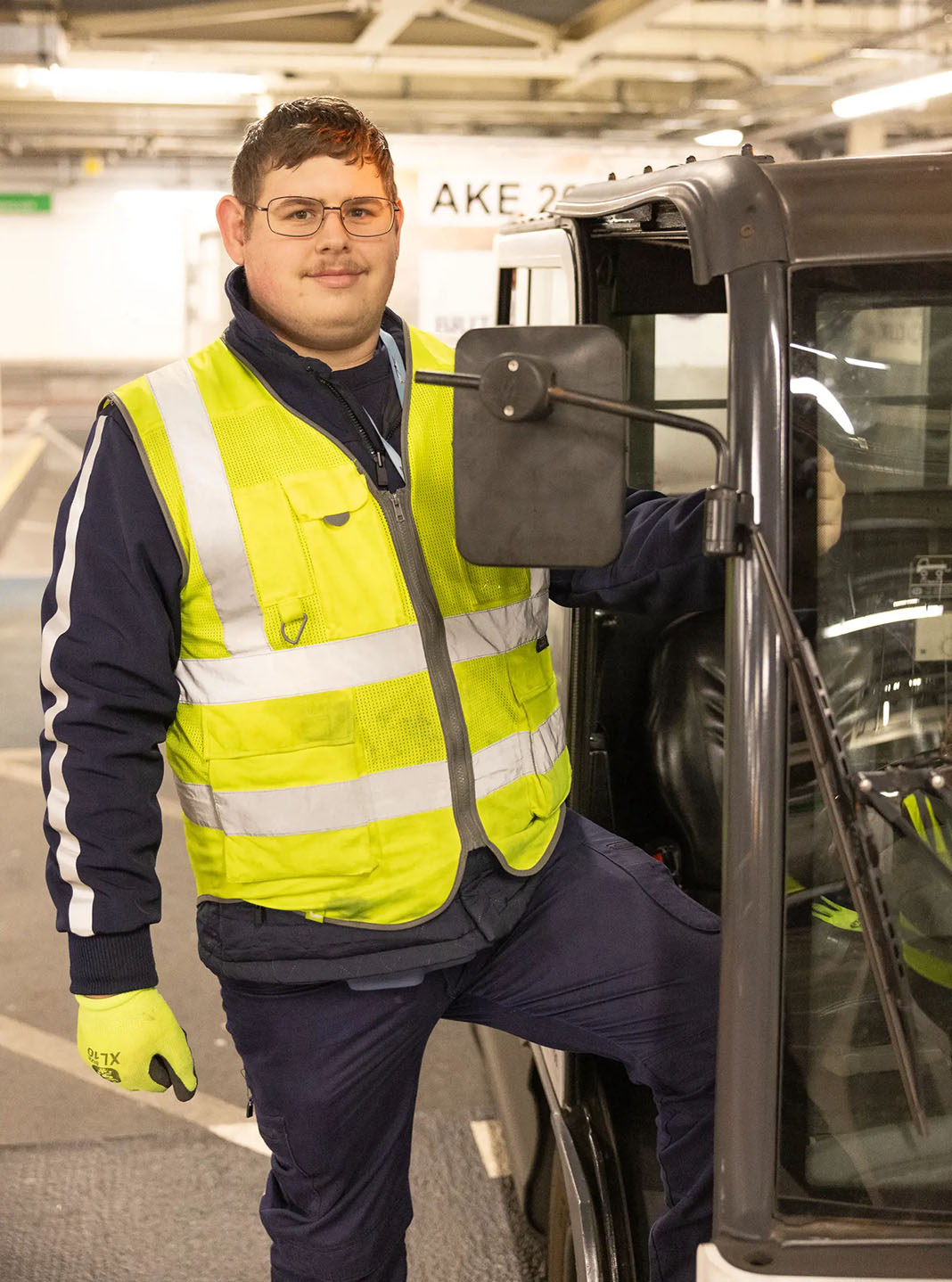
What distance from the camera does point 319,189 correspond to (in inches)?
75.0

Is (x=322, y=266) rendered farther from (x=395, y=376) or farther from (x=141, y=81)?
Result: (x=141, y=81)

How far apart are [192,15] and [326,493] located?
21.0ft

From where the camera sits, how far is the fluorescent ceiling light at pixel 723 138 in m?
11.7

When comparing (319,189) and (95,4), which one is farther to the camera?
(95,4)

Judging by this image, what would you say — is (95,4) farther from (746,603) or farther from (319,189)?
(746,603)

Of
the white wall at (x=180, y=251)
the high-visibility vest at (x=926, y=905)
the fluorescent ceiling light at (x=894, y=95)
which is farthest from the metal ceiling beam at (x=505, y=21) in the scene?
the high-visibility vest at (x=926, y=905)

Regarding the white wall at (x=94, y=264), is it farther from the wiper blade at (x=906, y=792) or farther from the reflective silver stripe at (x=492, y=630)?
the wiper blade at (x=906, y=792)

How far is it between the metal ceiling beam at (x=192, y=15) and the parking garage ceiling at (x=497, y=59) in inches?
0.5

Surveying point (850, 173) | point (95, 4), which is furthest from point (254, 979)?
point (95, 4)

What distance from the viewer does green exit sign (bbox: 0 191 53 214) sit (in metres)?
16.0

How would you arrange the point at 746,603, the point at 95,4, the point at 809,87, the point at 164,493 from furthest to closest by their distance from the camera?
the point at 809,87
the point at 95,4
the point at 164,493
the point at 746,603

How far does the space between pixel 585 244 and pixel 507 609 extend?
0.67 m

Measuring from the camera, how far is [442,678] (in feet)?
6.16

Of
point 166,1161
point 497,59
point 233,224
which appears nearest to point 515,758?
point 233,224
